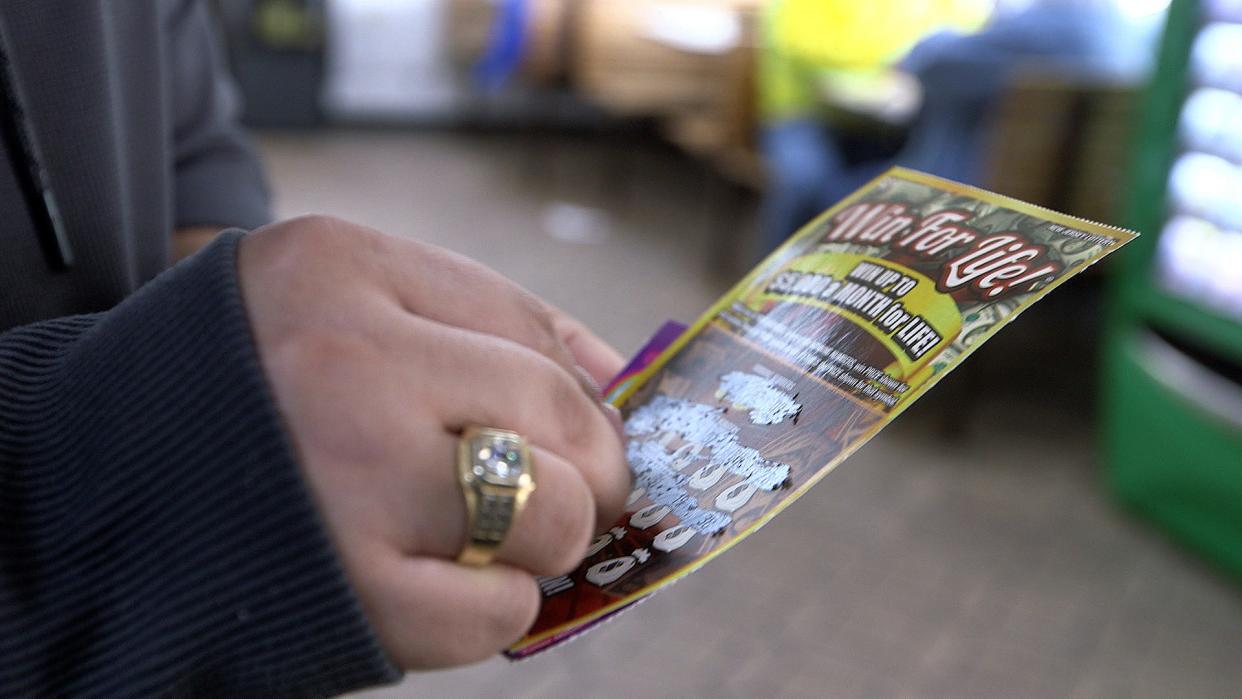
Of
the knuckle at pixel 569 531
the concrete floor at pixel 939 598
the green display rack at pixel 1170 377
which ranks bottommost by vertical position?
the concrete floor at pixel 939 598

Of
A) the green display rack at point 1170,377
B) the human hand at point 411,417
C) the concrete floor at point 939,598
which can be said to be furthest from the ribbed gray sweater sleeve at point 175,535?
the green display rack at point 1170,377

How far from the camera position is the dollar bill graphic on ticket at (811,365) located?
52 centimetres

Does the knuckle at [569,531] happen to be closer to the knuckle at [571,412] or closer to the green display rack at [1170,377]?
the knuckle at [571,412]

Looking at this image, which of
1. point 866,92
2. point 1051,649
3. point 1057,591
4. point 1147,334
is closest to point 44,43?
point 1051,649

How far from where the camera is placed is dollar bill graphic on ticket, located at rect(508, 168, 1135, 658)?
52 cm

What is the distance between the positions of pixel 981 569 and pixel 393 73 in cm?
562

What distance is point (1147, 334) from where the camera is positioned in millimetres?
2492

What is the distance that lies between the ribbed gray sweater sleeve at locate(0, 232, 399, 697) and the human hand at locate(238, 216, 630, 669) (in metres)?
0.01

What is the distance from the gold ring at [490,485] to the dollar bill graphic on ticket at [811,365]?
11 cm

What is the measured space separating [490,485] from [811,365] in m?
0.25

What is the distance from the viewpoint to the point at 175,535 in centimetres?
41

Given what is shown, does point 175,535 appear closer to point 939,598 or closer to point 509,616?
point 509,616

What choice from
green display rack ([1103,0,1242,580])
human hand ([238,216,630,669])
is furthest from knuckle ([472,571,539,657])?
green display rack ([1103,0,1242,580])

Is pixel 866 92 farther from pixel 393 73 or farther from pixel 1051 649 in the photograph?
pixel 393 73
